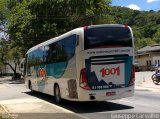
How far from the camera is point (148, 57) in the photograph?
79.5 metres

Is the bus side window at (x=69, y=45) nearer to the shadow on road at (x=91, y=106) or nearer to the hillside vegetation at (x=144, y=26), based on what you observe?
the shadow on road at (x=91, y=106)

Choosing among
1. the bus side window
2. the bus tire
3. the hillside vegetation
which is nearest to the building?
the hillside vegetation

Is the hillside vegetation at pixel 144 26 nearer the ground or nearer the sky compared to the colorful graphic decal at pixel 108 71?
nearer the sky

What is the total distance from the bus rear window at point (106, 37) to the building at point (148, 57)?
190 feet

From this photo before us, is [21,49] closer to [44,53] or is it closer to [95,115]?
[44,53]

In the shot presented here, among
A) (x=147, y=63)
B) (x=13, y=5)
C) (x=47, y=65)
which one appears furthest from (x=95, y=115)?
(x=147, y=63)

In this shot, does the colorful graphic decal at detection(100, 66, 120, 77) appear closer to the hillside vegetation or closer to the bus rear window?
the bus rear window

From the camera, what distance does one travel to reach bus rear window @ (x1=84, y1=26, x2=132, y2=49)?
54.5 ft

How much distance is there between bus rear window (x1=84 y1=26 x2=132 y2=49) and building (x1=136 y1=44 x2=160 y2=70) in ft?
190

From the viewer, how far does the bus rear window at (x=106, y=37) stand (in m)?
16.6

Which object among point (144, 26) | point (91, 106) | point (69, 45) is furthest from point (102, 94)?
point (144, 26)

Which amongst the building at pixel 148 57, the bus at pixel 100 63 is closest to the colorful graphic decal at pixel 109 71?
the bus at pixel 100 63

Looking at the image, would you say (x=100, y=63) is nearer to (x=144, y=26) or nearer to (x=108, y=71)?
(x=108, y=71)

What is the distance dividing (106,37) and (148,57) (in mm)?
63908
